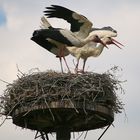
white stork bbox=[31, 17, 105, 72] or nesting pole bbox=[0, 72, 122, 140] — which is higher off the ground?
white stork bbox=[31, 17, 105, 72]

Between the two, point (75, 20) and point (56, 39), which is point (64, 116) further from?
point (75, 20)

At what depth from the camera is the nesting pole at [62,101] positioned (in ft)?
24.6

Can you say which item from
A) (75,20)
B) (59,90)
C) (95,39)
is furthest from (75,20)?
(59,90)

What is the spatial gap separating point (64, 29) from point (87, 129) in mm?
1791

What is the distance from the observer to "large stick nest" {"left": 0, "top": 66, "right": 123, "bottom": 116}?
→ 24.7 ft

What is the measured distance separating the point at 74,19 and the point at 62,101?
1994 mm

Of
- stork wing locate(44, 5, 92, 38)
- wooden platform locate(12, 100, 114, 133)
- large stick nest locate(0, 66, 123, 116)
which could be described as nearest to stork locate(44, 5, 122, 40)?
stork wing locate(44, 5, 92, 38)

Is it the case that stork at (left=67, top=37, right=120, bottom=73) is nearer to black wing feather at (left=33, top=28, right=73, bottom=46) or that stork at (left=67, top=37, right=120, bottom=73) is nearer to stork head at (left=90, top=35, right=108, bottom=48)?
stork head at (left=90, top=35, right=108, bottom=48)

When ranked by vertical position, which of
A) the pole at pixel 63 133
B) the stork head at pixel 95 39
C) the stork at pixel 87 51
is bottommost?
the pole at pixel 63 133

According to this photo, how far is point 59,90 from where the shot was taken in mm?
7562

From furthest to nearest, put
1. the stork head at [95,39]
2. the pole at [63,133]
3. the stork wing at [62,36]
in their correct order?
the stork head at [95,39], the stork wing at [62,36], the pole at [63,133]

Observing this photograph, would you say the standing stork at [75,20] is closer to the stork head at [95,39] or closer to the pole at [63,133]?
the stork head at [95,39]

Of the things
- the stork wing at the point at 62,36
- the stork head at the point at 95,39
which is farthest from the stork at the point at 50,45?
the stork head at the point at 95,39

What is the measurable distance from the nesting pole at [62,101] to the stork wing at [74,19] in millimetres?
1174
